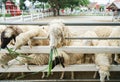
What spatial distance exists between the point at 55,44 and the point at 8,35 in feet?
2.54

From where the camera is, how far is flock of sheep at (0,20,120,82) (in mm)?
4051

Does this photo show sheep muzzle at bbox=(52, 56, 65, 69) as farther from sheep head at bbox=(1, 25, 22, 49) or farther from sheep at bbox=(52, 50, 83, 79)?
sheep head at bbox=(1, 25, 22, 49)

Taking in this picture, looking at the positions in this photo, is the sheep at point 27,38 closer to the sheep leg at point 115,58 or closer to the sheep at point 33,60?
the sheep at point 33,60

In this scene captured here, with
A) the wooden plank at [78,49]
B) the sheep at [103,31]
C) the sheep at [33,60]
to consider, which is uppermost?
the sheep at [103,31]

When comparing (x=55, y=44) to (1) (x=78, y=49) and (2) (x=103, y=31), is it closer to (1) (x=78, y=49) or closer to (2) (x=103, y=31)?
(1) (x=78, y=49)

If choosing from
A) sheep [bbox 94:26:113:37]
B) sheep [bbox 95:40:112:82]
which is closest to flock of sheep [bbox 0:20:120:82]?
sheep [bbox 95:40:112:82]

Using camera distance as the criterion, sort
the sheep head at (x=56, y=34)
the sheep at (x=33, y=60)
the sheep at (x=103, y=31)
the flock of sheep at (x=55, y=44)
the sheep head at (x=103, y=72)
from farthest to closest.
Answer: the sheep at (x=103, y=31), the sheep at (x=33, y=60), the sheep head at (x=103, y=72), the flock of sheep at (x=55, y=44), the sheep head at (x=56, y=34)

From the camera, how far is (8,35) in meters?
4.29

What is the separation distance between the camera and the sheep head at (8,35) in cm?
429

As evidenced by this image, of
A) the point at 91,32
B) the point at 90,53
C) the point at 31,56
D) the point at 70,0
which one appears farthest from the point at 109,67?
the point at 70,0

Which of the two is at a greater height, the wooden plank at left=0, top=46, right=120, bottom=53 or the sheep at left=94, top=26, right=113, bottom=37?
the sheep at left=94, top=26, right=113, bottom=37

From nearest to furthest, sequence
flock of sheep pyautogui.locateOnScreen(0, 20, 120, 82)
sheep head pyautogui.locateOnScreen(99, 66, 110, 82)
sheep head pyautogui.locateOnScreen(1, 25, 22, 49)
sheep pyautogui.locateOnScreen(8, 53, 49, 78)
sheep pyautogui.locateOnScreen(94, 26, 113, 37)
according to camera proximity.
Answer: flock of sheep pyautogui.locateOnScreen(0, 20, 120, 82), sheep head pyautogui.locateOnScreen(99, 66, 110, 82), sheep head pyautogui.locateOnScreen(1, 25, 22, 49), sheep pyautogui.locateOnScreen(8, 53, 49, 78), sheep pyautogui.locateOnScreen(94, 26, 113, 37)

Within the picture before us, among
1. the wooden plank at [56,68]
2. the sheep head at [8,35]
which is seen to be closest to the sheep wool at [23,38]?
the sheep head at [8,35]

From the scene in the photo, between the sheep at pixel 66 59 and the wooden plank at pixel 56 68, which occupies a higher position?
the sheep at pixel 66 59
